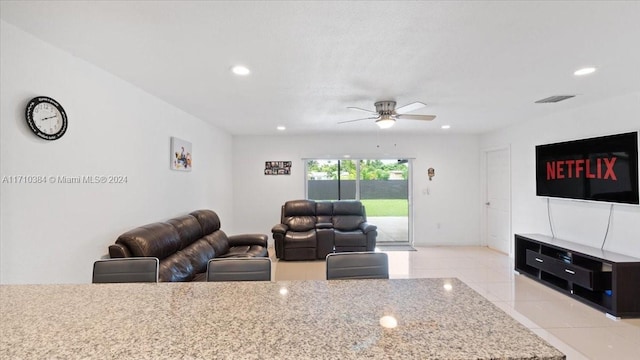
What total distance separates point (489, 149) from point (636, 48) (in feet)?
13.1

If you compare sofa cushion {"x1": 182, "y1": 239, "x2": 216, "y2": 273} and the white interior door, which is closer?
sofa cushion {"x1": 182, "y1": 239, "x2": 216, "y2": 273}

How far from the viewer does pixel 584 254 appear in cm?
337

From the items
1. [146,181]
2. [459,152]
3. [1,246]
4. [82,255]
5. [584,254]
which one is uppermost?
[459,152]

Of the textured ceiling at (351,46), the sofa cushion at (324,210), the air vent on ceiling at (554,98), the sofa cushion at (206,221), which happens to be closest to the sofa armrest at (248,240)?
the sofa cushion at (206,221)

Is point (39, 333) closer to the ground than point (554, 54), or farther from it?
closer to the ground

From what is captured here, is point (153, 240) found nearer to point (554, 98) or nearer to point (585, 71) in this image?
point (585, 71)

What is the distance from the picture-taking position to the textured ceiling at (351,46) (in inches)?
67.6

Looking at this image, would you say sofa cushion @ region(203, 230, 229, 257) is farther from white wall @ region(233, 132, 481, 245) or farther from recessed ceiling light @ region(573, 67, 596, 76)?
recessed ceiling light @ region(573, 67, 596, 76)

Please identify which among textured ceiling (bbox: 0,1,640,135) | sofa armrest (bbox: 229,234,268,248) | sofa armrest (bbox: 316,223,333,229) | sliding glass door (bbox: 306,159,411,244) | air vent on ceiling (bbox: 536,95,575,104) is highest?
air vent on ceiling (bbox: 536,95,575,104)

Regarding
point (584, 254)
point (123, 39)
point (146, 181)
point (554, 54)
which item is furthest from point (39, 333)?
point (584, 254)

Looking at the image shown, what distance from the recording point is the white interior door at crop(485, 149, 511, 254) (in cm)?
558

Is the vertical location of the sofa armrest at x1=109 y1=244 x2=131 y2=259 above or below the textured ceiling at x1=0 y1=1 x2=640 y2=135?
below

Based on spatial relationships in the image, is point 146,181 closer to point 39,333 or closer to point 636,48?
point 39,333

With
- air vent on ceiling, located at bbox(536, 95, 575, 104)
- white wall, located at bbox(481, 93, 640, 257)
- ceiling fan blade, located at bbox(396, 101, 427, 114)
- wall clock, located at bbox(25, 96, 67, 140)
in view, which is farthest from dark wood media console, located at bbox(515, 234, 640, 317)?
wall clock, located at bbox(25, 96, 67, 140)
